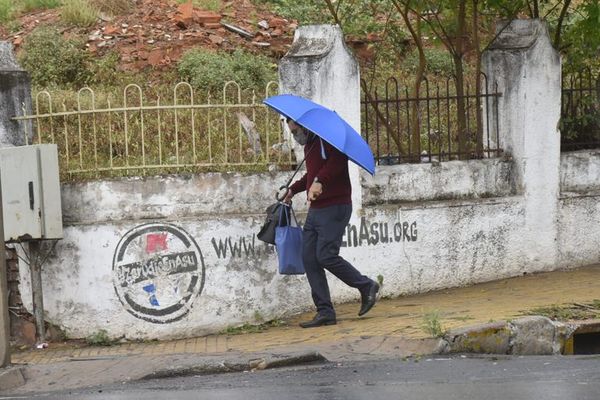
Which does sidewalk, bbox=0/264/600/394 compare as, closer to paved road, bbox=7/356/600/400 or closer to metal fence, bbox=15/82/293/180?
paved road, bbox=7/356/600/400

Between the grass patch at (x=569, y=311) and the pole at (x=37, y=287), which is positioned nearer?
the grass patch at (x=569, y=311)

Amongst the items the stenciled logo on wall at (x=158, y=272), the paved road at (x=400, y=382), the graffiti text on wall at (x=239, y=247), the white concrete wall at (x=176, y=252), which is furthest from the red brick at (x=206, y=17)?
the paved road at (x=400, y=382)

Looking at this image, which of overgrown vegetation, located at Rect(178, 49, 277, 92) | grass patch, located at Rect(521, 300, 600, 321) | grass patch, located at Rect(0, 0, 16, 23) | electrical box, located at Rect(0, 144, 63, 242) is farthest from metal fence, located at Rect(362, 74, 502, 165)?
grass patch, located at Rect(0, 0, 16, 23)

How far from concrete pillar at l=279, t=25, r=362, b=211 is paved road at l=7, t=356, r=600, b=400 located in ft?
9.31

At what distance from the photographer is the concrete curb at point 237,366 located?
801cm

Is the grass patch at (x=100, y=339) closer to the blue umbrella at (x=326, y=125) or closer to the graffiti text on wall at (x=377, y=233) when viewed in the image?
the graffiti text on wall at (x=377, y=233)

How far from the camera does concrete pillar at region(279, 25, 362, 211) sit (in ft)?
33.1

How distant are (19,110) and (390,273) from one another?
12.2ft

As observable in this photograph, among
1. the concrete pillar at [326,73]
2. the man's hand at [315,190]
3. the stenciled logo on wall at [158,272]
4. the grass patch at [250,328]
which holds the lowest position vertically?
the grass patch at [250,328]

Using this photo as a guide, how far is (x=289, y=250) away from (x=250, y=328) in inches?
35.2

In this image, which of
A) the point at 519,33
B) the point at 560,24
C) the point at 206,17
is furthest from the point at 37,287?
the point at 206,17

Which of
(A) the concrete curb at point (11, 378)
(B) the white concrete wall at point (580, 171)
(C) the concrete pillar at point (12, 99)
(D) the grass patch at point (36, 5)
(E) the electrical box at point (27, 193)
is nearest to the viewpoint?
(A) the concrete curb at point (11, 378)

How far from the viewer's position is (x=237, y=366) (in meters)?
8.08

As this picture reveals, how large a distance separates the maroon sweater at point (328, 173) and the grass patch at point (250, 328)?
1247mm
